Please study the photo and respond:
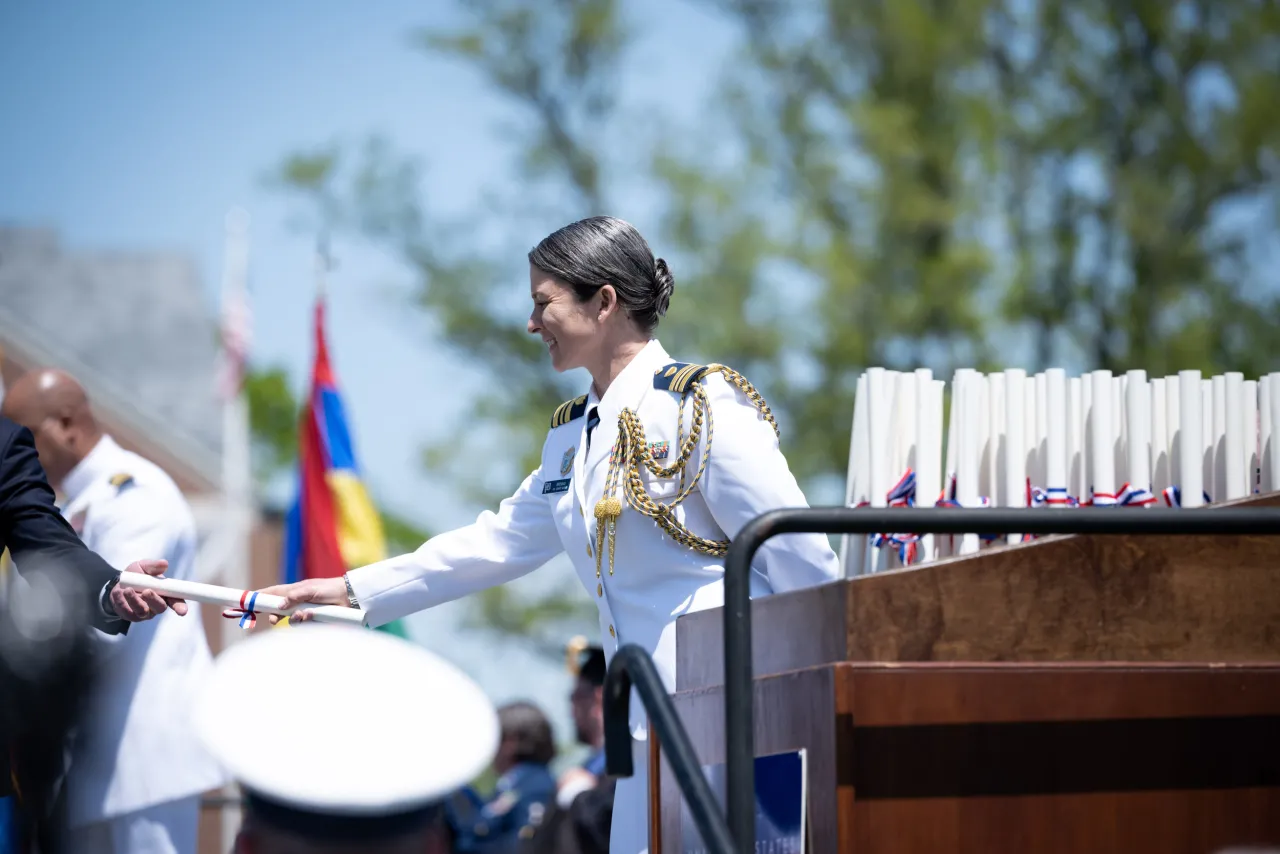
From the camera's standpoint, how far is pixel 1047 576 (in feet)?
9.46

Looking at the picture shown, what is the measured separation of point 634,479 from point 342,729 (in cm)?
206

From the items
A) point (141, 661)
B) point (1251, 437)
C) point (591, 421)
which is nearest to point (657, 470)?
point (591, 421)

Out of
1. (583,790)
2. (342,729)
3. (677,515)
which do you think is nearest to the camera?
(342,729)

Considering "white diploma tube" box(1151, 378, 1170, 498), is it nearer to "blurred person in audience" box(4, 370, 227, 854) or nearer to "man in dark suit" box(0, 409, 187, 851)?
"man in dark suit" box(0, 409, 187, 851)

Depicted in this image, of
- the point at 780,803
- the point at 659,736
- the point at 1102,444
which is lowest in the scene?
the point at 780,803

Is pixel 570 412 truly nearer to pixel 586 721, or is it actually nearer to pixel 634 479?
pixel 634 479

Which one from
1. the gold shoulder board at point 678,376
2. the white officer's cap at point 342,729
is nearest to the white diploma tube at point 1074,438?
the gold shoulder board at point 678,376

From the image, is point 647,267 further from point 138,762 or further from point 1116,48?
point 1116,48

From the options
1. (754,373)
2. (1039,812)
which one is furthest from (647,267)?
(754,373)

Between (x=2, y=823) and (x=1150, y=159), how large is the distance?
14292mm

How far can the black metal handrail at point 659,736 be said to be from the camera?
2453 millimetres

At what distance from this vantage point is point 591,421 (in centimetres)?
421

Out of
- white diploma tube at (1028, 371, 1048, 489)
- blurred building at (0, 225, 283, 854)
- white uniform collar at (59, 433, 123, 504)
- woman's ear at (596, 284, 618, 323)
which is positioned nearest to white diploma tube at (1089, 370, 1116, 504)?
white diploma tube at (1028, 371, 1048, 489)

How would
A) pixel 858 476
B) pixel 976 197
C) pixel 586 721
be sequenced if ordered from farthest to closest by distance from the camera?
pixel 976 197 → pixel 586 721 → pixel 858 476
